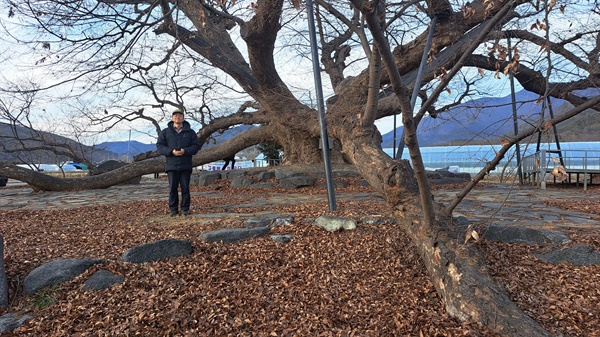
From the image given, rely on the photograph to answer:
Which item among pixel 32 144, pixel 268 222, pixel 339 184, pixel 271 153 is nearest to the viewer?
pixel 268 222

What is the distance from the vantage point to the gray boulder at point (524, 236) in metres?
3.39

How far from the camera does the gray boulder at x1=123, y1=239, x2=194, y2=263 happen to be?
2.98 meters

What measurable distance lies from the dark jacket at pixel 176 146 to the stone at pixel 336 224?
7.02 ft

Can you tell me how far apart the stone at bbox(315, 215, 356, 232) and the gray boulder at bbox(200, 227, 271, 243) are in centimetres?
63

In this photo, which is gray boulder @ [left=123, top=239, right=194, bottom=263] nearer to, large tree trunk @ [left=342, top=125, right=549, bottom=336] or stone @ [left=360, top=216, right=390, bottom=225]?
stone @ [left=360, top=216, right=390, bottom=225]

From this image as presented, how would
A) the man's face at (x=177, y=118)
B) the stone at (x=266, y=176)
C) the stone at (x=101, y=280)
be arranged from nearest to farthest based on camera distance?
the stone at (x=101, y=280) → the man's face at (x=177, y=118) → the stone at (x=266, y=176)

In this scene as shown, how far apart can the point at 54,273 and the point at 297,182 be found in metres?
6.38

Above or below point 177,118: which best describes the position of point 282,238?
below

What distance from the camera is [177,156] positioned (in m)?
5.01

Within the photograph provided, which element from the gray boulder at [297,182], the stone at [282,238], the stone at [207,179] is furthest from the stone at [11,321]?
the stone at [207,179]

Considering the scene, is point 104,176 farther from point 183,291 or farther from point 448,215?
point 448,215

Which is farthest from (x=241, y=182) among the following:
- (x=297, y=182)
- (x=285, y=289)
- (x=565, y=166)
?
(x=565, y=166)

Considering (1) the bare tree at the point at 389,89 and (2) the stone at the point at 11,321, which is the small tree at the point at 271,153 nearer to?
(1) the bare tree at the point at 389,89

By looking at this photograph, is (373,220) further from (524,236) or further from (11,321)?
(11,321)
